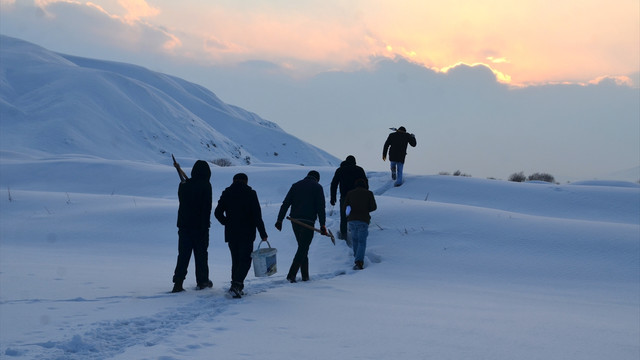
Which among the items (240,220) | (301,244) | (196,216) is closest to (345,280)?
(301,244)

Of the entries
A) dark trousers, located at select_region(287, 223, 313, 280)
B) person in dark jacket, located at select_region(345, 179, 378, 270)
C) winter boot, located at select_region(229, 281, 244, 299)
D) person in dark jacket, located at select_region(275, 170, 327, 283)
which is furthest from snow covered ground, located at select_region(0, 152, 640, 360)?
person in dark jacket, located at select_region(345, 179, 378, 270)

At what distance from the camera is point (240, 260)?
7793mm

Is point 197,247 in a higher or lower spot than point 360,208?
lower

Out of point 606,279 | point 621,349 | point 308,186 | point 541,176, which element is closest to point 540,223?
point 606,279

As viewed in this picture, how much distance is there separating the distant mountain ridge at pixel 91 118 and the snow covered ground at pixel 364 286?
141 ft

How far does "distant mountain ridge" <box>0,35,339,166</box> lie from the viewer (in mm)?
59875

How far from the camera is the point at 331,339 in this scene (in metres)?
5.34

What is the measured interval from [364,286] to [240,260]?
2195 mm

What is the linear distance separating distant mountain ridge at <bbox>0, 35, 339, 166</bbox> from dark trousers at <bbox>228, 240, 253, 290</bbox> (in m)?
49.7

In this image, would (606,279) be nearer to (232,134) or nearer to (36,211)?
(36,211)

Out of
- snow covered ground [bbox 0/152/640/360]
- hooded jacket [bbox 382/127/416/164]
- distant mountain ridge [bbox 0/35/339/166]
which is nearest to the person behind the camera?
snow covered ground [bbox 0/152/640/360]

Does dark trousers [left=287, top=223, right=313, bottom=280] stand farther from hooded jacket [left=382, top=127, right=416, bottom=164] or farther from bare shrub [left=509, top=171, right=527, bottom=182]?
bare shrub [left=509, top=171, right=527, bottom=182]

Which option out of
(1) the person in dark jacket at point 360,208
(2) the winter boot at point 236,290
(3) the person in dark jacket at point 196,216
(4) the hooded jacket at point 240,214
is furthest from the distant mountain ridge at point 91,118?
(2) the winter boot at point 236,290

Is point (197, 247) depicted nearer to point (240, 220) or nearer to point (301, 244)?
point (240, 220)
